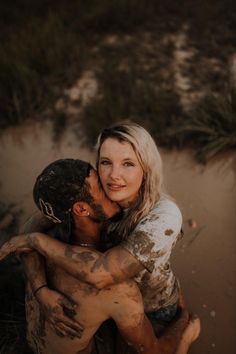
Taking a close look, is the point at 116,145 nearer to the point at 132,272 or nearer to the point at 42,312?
the point at 132,272

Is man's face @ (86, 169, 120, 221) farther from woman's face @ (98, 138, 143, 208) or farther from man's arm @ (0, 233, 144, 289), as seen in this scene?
man's arm @ (0, 233, 144, 289)

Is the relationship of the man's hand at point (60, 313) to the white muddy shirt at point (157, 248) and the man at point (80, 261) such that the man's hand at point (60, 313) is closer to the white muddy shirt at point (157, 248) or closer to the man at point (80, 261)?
the man at point (80, 261)

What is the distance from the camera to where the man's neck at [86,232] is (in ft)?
6.71

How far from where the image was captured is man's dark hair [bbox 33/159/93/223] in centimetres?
186

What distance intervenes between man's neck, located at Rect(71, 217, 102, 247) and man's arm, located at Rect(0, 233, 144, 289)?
0.53 ft

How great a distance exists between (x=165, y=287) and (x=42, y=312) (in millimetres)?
699

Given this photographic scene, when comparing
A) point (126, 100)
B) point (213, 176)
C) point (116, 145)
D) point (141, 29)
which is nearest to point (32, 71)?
point (126, 100)

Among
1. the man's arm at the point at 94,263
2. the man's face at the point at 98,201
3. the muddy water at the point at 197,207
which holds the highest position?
the man's face at the point at 98,201

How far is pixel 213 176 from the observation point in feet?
13.7

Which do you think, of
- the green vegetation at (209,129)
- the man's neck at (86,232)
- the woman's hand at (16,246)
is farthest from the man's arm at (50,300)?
the green vegetation at (209,129)

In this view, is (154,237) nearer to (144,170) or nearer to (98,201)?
(98,201)

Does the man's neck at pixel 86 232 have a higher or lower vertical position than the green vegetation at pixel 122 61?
lower

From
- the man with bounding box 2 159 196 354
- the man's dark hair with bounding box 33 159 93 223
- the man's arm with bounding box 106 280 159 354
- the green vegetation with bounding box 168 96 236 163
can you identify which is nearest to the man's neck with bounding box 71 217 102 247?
the man with bounding box 2 159 196 354

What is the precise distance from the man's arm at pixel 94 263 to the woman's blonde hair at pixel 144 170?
1.07ft
